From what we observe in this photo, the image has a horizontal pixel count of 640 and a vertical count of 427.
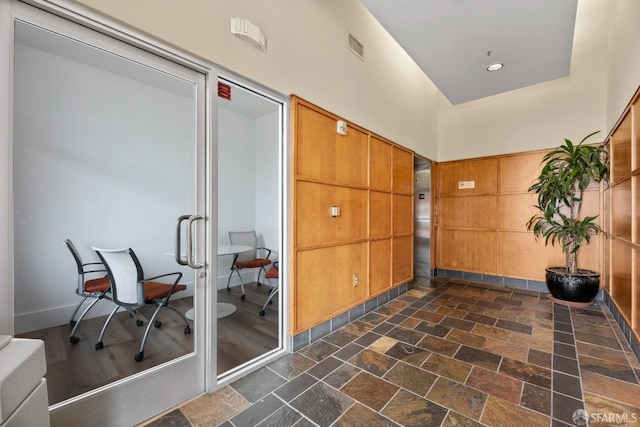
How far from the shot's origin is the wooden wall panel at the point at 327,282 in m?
2.60

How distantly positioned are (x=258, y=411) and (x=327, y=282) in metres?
1.33

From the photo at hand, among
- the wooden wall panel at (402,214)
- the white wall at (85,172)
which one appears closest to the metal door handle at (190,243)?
the white wall at (85,172)

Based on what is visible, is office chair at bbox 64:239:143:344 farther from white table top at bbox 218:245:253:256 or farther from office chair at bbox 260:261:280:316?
office chair at bbox 260:261:280:316

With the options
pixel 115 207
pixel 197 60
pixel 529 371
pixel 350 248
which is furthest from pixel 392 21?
pixel 529 371

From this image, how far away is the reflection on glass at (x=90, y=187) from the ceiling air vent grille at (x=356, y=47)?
2.10m

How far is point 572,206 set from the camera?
158 inches

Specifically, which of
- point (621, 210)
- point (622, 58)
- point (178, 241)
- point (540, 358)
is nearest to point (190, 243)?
point (178, 241)

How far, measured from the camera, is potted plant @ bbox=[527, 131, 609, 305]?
145 inches

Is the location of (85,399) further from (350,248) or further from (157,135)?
(350,248)

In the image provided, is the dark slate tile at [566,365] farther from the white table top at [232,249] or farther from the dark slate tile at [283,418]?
the white table top at [232,249]

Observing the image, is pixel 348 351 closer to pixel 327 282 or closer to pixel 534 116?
pixel 327 282

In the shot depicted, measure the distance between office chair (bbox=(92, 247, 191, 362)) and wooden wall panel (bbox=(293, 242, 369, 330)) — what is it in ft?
3.34

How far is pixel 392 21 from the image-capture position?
8.82ft

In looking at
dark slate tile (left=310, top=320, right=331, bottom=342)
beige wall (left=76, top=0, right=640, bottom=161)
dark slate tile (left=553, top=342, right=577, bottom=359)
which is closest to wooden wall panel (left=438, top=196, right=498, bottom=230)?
beige wall (left=76, top=0, right=640, bottom=161)
